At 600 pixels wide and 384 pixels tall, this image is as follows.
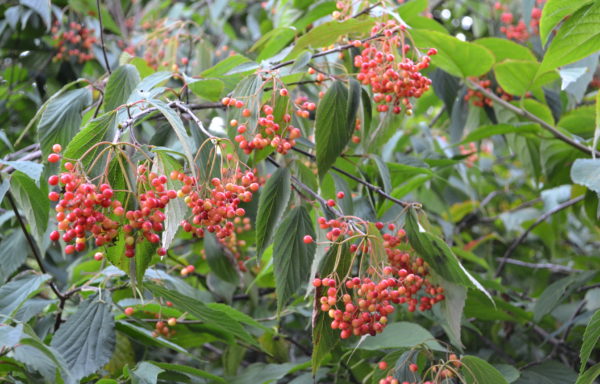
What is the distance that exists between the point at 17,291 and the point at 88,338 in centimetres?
29

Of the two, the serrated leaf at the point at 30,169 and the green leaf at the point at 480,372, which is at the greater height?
the serrated leaf at the point at 30,169

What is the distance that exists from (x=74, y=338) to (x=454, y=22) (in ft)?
10.4

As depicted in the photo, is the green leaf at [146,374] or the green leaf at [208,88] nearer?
the green leaf at [146,374]

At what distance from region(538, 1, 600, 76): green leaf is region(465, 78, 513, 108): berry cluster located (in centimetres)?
80

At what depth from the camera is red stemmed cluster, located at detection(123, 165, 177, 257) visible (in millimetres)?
1229

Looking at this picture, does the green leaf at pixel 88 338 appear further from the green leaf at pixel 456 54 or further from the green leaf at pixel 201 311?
the green leaf at pixel 456 54

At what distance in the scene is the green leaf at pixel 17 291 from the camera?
164cm

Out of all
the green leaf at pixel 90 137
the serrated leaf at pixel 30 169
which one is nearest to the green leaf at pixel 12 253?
the serrated leaf at pixel 30 169

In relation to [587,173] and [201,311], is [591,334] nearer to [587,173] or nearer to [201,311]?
[587,173]

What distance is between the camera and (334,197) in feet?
6.24

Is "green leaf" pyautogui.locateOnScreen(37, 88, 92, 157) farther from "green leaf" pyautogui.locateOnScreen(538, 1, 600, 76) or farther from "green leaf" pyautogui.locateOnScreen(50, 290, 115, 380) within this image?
"green leaf" pyautogui.locateOnScreen(538, 1, 600, 76)

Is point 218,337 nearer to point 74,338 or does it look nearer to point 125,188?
point 74,338

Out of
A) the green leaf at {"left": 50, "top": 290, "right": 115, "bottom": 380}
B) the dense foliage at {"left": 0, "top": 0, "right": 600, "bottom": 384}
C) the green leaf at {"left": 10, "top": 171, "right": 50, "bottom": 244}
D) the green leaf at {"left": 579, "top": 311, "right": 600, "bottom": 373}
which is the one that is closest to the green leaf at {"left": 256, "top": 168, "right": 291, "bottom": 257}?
the dense foliage at {"left": 0, "top": 0, "right": 600, "bottom": 384}

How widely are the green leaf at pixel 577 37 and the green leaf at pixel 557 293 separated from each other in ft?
3.15
